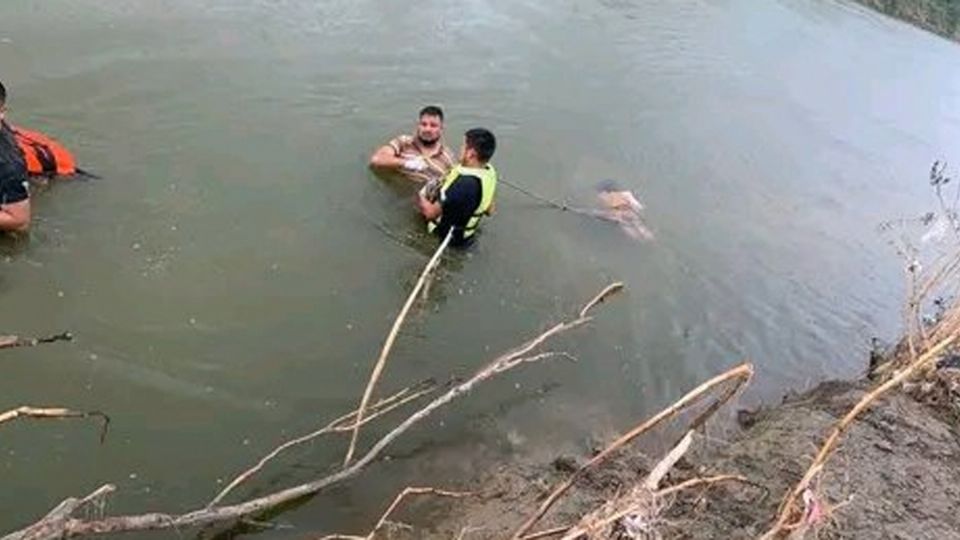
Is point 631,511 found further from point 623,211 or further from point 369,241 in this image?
point 623,211

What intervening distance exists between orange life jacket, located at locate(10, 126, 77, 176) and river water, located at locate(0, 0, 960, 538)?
136 mm

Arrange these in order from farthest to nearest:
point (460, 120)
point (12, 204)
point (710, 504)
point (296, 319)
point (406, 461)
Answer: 1. point (460, 120)
2. point (296, 319)
3. point (12, 204)
4. point (406, 461)
5. point (710, 504)

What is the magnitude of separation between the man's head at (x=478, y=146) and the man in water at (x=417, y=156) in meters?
0.80

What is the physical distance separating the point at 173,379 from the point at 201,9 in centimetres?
546

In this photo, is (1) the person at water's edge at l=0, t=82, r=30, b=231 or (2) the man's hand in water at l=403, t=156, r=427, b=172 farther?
(2) the man's hand in water at l=403, t=156, r=427, b=172

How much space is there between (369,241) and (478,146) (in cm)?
110

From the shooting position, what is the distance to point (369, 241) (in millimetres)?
7828

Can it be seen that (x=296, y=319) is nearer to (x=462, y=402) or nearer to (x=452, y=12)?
(x=462, y=402)

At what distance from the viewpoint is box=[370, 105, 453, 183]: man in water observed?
8477 mm

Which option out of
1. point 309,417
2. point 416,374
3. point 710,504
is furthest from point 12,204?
point 710,504

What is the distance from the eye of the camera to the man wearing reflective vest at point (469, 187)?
7.56 meters

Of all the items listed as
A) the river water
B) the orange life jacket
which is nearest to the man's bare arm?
the river water

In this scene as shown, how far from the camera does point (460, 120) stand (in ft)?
33.7

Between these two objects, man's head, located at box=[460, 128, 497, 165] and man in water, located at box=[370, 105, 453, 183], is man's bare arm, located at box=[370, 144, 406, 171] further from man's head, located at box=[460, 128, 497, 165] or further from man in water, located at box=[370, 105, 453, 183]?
man's head, located at box=[460, 128, 497, 165]
